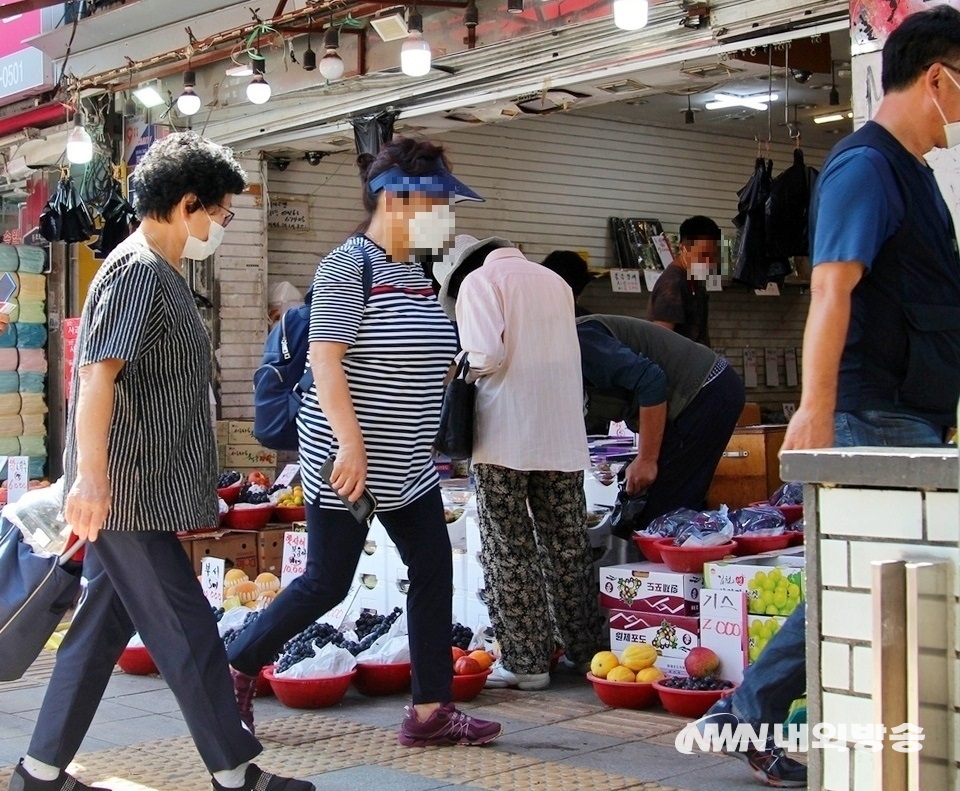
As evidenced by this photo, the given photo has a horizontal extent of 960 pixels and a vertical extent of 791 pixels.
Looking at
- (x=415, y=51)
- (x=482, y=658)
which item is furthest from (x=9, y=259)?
(x=482, y=658)

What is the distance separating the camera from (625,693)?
503 centimetres

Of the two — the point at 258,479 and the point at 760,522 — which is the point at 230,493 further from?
the point at 760,522

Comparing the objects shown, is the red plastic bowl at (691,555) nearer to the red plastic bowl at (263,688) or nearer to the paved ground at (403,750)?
the paved ground at (403,750)

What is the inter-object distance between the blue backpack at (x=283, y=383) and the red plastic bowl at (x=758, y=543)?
199 cm

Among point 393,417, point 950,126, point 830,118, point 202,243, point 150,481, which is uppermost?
point 830,118

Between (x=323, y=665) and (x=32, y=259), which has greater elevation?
(x=32, y=259)

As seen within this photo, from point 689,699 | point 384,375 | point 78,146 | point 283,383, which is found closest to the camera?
point 384,375

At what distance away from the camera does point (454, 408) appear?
17.5ft

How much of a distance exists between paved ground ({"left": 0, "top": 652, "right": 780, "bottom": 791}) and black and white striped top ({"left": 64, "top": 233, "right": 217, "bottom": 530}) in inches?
41.5

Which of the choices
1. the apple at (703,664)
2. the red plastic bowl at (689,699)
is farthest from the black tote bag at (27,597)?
the apple at (703,664)

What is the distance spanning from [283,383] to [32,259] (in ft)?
24.6

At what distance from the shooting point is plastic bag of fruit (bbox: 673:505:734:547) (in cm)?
525

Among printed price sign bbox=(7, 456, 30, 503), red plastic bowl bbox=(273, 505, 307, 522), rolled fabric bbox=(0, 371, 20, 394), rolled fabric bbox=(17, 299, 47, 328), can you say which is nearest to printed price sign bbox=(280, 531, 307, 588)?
red plastic bowl bbox=(273, 505, 307, 522)

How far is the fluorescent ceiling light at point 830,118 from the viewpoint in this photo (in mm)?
12273
